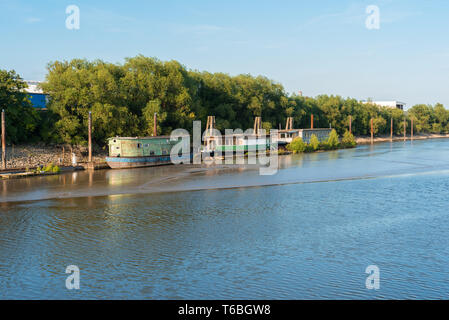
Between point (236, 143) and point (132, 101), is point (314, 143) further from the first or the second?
point (132, 101)

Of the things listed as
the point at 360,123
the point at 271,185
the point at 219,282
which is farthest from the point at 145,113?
the point at 360,123

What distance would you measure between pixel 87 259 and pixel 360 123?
111m

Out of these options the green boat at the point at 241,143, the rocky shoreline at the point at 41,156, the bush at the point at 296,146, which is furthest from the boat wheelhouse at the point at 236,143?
the rocky shoreline at the point at 41,156

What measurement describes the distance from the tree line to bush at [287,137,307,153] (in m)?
11.3

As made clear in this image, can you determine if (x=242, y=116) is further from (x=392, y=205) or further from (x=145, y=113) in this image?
(x=392, y=205)

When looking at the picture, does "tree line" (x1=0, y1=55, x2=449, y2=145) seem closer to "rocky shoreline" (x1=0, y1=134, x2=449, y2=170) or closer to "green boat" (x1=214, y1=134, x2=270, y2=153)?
"rocky shoreline" (x1=0, y1=134, x2=449, y2=170)

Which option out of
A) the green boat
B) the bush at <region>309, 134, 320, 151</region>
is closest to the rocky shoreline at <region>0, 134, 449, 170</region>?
the green boat

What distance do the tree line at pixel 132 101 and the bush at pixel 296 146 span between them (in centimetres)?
1129

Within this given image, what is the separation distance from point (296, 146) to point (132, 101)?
26599mm

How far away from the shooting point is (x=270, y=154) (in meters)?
63.4

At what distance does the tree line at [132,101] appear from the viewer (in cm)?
4591

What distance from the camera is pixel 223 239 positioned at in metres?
18.1
